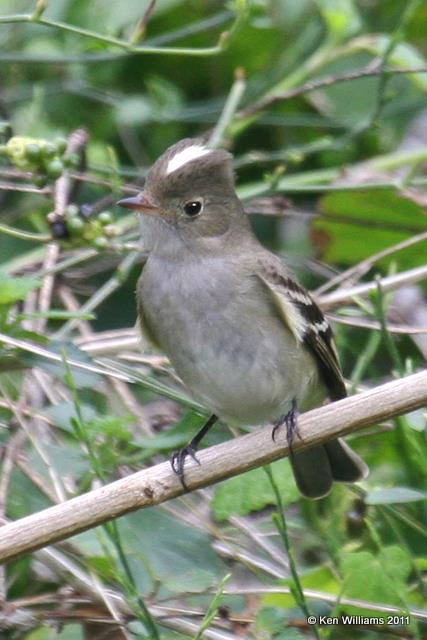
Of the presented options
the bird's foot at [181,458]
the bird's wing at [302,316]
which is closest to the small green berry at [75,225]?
the bird's wing at [302,316]

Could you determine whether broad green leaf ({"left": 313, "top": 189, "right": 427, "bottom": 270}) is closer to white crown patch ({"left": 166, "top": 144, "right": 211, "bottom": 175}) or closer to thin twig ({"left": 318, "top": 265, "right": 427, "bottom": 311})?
thin twig ({"left": 318, "top": 265, "right": 427, "bottom": 311})

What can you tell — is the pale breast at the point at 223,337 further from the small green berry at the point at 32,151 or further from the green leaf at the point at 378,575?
the green leaf at the point at 378,575

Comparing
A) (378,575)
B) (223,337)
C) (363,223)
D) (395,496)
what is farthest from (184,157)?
(363,223)

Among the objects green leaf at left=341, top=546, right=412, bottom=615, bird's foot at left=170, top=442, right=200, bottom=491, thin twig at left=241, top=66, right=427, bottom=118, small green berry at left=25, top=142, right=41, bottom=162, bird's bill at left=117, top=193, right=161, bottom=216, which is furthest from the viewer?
thin twig at left=241, top=66, right=427, bottom=118

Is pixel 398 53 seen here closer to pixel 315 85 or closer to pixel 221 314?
pixel 315 85

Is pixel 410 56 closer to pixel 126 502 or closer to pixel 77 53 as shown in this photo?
pixel 77 53

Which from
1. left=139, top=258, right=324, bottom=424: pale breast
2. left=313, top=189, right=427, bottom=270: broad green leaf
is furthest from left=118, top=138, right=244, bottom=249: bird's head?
left=313, top=189, right=427, bottom=270: broad green leaf

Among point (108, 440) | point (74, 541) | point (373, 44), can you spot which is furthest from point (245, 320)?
point (373, 44)
